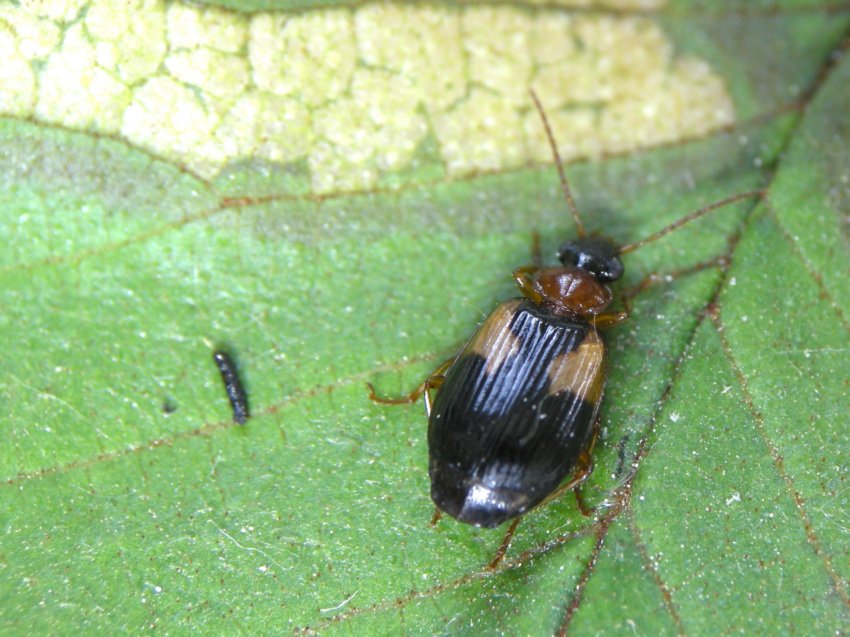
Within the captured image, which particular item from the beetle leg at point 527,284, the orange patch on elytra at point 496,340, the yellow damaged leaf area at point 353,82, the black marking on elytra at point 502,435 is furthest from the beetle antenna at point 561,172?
the black marking on elytra at point 502,435

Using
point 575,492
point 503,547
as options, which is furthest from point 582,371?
point 503,547

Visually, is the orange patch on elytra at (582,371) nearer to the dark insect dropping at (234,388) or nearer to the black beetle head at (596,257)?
the black beetle head at (596,257)

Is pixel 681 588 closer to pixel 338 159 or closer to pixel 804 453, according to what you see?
pixel 804 453

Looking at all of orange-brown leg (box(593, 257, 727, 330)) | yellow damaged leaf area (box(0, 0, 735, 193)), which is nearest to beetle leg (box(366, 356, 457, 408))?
orange-brown leg (box(593, 257, 727, 330))

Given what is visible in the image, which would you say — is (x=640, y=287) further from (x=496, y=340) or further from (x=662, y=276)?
(x=496, y=340)

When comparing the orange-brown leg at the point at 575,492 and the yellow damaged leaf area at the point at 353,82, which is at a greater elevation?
the yellow damaged leaf area at the point at 353,82

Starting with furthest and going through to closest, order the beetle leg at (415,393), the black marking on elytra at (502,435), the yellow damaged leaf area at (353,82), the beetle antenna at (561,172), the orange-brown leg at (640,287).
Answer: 1. the beetle antenna at (561,172)
2. the orange-brown leg at (640,287)
3. the beetle leg at (415,393)
4. the yellow damaged leaf area at (353,82)
5. the black marking on elytra at (502,435)
